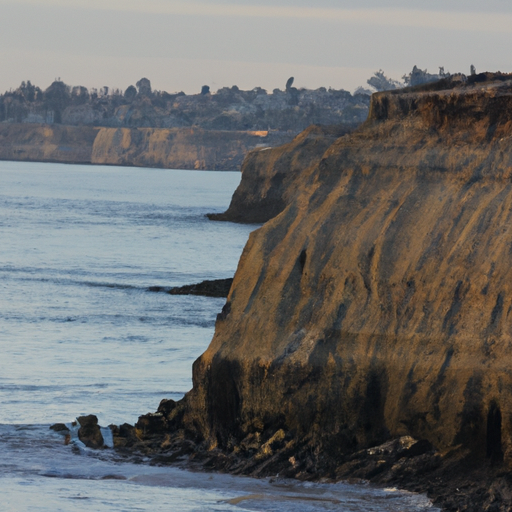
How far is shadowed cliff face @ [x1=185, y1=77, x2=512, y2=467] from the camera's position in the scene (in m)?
8.46

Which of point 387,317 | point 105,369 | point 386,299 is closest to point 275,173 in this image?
point 105,369

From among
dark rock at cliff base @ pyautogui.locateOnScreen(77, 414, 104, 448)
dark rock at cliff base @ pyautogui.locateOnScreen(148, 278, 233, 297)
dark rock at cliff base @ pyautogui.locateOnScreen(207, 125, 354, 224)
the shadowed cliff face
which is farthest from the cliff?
dark rock at cliff base @ pyautogui.locateOnScreen(207, 125, 354, 224)

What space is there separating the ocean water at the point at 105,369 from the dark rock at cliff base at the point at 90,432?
20 centimetres

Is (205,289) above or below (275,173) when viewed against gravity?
below

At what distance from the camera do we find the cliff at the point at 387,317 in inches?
329

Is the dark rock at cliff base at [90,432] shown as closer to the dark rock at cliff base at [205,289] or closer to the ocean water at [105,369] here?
the ocean water at [105,369]

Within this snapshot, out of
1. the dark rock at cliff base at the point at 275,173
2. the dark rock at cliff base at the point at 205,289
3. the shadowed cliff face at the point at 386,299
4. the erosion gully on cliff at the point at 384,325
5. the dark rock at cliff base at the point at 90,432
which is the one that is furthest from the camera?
the dark rock at cliff base at the point at 275,173

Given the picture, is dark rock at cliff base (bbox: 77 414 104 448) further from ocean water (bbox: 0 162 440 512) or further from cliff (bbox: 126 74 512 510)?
cliff (bbox: 126 74 512 510)

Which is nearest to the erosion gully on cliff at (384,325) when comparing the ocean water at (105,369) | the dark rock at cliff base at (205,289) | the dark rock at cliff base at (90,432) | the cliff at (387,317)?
the cliff at (387,317)

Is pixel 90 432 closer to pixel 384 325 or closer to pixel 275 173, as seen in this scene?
pixel 384 325

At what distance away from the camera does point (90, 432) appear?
10750 millimetres

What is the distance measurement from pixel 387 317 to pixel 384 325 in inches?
3.1

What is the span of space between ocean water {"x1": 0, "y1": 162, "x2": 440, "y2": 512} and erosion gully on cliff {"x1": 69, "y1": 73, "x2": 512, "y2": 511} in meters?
0.44

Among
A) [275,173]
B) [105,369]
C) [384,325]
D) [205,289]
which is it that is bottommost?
[205,289]
